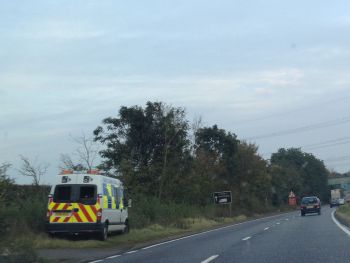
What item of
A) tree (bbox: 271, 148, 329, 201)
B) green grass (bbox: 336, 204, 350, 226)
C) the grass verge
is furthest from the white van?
tree (bbox: 271, 148, 329, 201)

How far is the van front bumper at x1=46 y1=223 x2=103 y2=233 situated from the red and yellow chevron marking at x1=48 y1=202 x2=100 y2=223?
0.11 metres

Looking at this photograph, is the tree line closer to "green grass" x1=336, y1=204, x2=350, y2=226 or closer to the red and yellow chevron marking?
"green grass" x1=336, y1=204, x2=350, y2=226

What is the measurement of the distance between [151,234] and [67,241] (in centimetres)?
683

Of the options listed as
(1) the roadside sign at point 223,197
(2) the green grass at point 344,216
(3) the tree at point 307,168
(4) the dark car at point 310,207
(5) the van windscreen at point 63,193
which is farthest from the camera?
(3) the tree at point 307,168

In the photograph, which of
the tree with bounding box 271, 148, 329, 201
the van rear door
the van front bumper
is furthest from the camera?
the tree with bounding box 271, 148, 329, 201

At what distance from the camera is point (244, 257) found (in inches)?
604

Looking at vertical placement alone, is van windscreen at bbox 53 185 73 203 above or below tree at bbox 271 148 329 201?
below

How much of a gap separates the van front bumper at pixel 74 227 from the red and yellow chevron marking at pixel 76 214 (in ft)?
0.35

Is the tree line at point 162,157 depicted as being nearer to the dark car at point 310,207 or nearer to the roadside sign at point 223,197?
the roadside sign at point 223,197

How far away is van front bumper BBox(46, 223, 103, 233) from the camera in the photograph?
2073 cm

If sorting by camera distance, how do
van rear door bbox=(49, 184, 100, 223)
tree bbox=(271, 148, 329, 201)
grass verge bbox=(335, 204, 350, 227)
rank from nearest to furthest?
van rear door bbox=(49, 184, 100, 223) → grass verge bbox=(335, 204, 350, 227) → tree bbox=(271, 148, 329, 201)

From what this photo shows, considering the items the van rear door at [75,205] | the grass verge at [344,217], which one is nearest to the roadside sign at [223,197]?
the grass verge at [344,217]

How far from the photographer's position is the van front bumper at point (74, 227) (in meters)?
20.7

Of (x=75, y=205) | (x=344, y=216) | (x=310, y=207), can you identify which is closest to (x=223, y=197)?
(x=310, y=207)
